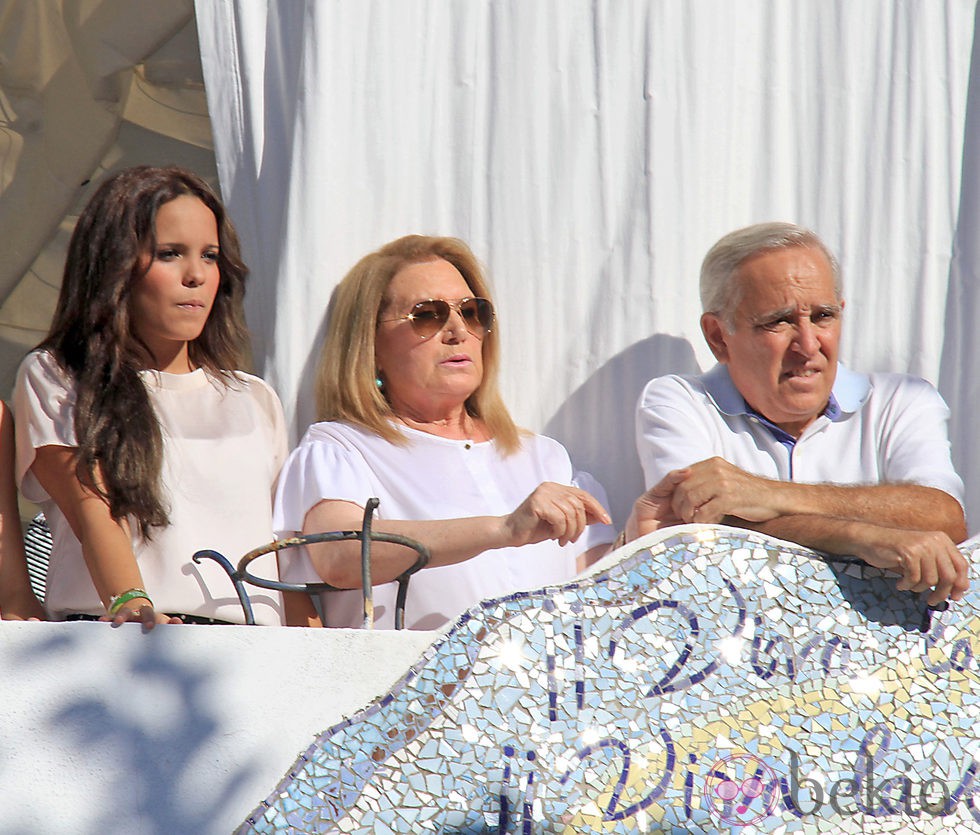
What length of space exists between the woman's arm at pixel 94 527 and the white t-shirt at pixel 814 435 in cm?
122

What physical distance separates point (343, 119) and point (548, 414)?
2.89ft

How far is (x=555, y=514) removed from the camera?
2.97 meters

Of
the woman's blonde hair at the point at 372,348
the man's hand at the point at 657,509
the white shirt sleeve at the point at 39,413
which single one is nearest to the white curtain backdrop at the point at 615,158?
the woman's blonde hair at the point at 372,348

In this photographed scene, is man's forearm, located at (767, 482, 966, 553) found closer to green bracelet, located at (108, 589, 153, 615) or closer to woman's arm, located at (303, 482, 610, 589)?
woman's arm, located at (303, 482, 610, 589)

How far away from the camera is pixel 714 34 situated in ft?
13.0

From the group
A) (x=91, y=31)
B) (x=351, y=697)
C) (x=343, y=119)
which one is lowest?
(x=351, y=697)

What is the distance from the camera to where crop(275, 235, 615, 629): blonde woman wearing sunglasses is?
130 inches

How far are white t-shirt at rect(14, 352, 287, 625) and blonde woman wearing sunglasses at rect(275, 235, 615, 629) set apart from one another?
0.34 feet

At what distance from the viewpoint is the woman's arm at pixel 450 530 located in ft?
9.79

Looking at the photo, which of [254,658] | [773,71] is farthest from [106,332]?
[773,71]

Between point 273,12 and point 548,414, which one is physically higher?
point 273,12

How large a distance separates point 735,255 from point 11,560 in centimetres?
177

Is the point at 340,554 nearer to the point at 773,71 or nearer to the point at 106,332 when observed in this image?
the point at 106,332

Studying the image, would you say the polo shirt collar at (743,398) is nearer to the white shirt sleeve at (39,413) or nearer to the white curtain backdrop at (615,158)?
the white curtain backdrop at (615,158)
